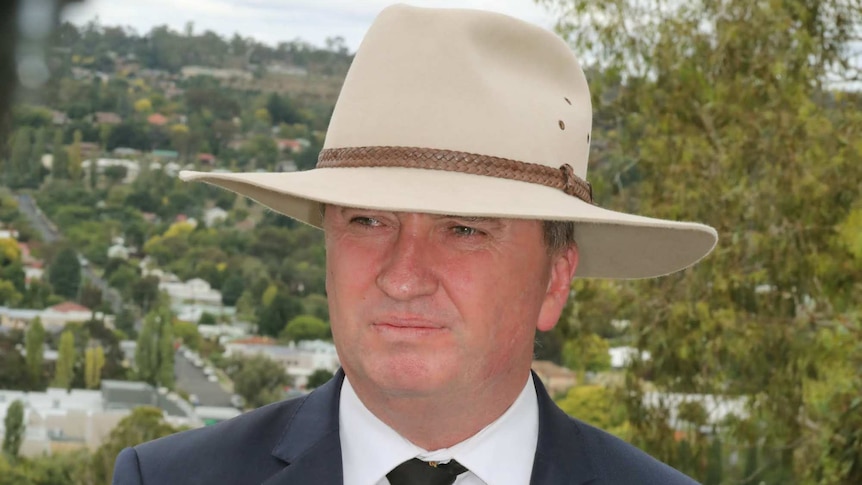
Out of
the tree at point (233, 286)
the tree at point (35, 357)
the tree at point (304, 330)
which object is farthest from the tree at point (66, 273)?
the tree at point (304, 330)

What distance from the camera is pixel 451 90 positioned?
4.78ft

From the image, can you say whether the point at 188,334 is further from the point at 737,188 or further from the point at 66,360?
the point at 737,188

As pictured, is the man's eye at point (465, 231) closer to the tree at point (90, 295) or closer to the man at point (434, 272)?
the man at point (434, 272)

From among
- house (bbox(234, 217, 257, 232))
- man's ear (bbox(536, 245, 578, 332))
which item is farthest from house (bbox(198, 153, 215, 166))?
man's ear (bbox(536, 245, 578, 332))

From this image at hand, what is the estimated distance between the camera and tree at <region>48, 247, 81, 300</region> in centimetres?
1577

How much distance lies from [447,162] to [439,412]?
0.28m

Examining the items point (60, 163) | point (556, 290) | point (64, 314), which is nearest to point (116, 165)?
point (60, 163)

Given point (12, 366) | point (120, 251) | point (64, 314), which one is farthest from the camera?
point (120, 251)

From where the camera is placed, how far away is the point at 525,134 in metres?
1.48

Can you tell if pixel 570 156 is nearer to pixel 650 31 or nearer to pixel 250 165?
pixel 650 31

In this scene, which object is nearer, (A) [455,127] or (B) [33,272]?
(A) [455,127]

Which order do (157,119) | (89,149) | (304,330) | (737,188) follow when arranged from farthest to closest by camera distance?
1. (157,119)
2. (89,149)
3. (304,330)
4. (737,188)

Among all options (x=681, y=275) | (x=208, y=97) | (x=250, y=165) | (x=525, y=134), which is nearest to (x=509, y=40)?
(x=525, y=134)

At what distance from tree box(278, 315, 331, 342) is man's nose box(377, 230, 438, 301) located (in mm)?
11779
